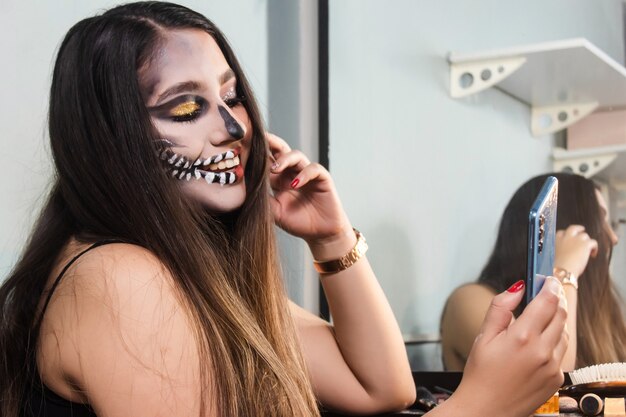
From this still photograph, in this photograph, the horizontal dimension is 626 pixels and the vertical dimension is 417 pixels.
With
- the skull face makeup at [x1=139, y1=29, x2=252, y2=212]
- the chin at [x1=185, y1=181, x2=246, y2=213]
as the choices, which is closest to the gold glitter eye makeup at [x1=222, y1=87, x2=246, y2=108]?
the skull face makeup at [x1=139, y1=29, x2=252, y2=212]

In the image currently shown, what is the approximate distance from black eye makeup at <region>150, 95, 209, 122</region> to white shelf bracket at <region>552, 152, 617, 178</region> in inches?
29.2

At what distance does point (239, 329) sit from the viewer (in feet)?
3.22

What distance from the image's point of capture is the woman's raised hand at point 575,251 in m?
1.49

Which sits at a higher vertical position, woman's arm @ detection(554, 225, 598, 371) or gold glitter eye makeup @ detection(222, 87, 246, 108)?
gold glitter eye makeup @ detection(222, 87, 246, 108)

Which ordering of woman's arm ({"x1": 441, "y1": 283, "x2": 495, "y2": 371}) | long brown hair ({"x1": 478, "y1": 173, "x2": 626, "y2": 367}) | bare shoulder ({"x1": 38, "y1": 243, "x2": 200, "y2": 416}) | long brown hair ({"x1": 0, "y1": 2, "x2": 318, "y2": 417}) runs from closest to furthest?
bare shoulder ({"x1": 38, "y1": 243, "x2": 200, "y2": 416}) → long brown hair ({"x1": 0, "y1": 2, "x2": 318, "y2": 417}) → long brown hair ({"x1": 478, "y1": 173, "x2": 626, "y2": 367}) → woman's arm ({"x1": 441, "y1": 283, "x2": 495, "y2": 371})

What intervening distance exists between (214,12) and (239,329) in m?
0.81

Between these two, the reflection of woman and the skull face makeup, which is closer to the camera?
the skull face makeup

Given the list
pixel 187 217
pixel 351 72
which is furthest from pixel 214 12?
pixel 187 217

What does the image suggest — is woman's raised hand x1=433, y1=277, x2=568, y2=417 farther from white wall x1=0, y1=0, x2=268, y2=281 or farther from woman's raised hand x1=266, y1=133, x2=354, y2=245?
white wall x1=0, y1=0, x2=268, y2=281

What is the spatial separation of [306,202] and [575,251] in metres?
0.51

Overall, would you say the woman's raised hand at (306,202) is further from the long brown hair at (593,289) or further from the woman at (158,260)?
the long brown hair at (593,289)

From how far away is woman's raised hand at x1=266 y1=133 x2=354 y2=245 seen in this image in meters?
1.26

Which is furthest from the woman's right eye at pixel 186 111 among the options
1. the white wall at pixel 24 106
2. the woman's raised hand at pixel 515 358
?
the woman's raised hand at pixel 515 358

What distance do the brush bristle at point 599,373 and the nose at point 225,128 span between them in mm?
625
